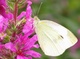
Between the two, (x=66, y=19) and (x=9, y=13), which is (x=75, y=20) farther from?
(x=9, y=13)

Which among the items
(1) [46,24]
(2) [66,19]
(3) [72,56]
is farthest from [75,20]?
(1) [46,24]

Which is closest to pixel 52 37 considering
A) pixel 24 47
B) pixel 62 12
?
pixel 24 47

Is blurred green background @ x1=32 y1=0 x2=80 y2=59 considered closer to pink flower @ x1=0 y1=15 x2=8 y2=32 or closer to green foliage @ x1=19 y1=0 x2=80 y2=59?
green foliage @ x1=19 y1=0 x2=80 y2=59

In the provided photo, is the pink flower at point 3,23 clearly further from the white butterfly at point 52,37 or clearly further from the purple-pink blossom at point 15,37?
the white butterfly at point 52,37

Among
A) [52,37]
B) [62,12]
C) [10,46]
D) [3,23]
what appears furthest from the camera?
[62,12]

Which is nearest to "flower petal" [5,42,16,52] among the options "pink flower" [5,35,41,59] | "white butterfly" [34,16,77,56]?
"pink flower" [5,35,41,59]

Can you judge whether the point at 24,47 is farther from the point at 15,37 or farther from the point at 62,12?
the point at 62,12
